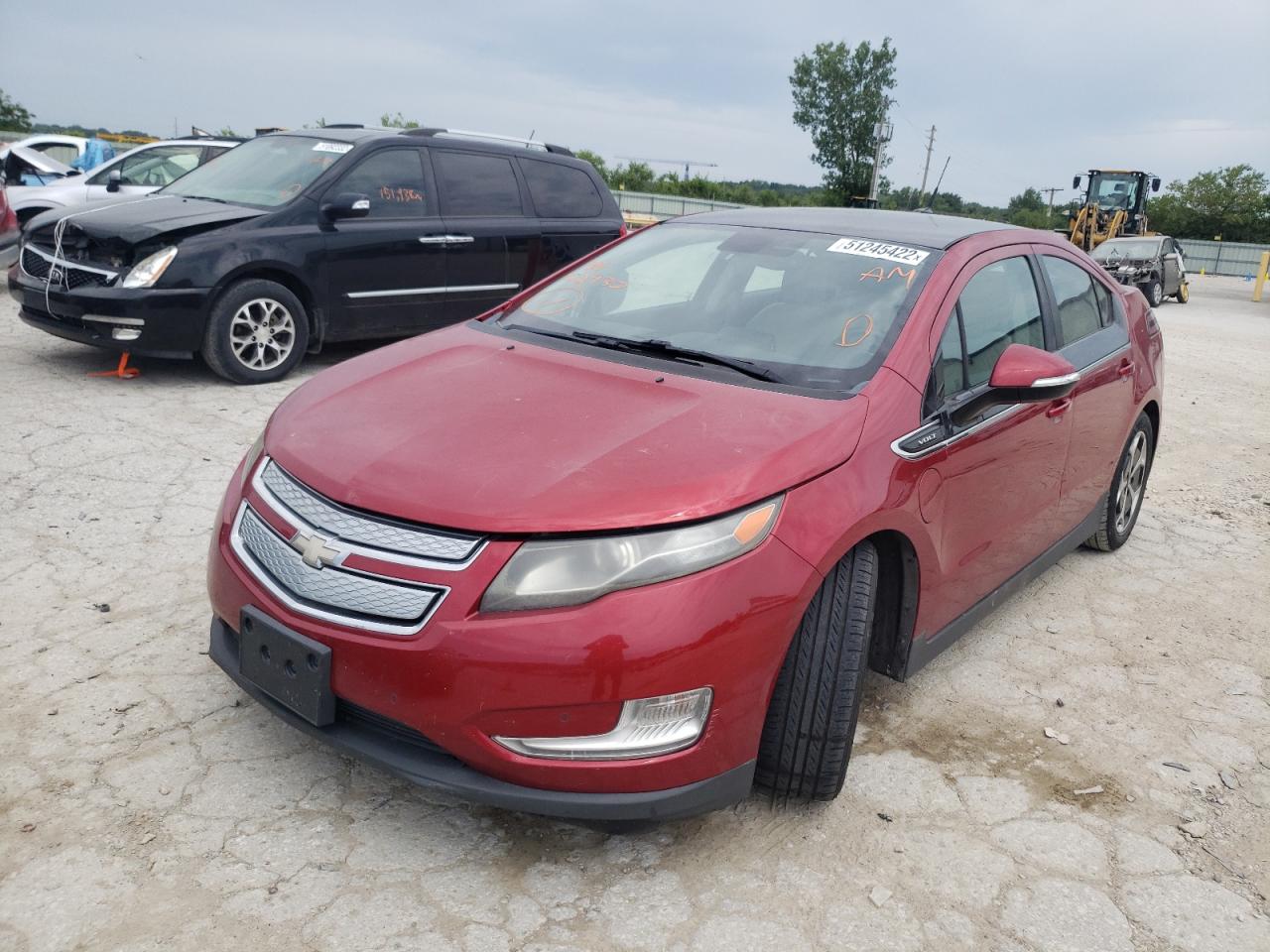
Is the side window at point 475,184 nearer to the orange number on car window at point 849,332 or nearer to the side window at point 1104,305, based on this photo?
the side window at point 1104,305

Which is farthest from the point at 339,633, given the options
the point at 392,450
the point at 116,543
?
the point at 116,543

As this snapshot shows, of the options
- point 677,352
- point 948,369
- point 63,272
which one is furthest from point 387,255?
point 948,369

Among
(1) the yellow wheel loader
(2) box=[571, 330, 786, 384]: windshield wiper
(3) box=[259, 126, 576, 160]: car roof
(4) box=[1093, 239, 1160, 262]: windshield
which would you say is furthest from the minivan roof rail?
(1) the yellow wheel loader

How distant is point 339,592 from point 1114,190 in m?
33.4

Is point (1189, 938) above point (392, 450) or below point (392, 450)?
below

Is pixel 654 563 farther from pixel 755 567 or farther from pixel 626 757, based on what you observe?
pixel 626 757

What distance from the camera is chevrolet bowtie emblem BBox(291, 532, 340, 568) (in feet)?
7.60

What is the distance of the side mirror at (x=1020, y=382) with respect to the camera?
9.83 ft

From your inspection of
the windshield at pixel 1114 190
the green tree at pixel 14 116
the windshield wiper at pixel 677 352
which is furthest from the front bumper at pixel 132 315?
the green tree at pixel 14 116

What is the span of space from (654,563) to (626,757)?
16.9 inches

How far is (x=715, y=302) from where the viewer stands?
335cm

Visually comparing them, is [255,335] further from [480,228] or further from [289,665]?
[289,665]

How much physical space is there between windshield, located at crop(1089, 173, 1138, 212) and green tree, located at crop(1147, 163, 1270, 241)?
33.8 metres

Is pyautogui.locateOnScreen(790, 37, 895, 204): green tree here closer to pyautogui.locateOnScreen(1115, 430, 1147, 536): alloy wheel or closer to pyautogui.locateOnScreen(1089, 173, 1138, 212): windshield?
pyautogui.locateOnScreen(1089, 173, 1138, 212): windshield
